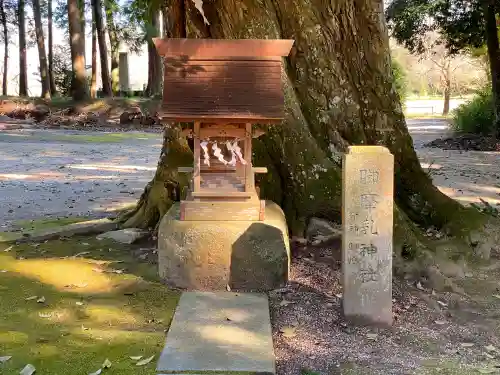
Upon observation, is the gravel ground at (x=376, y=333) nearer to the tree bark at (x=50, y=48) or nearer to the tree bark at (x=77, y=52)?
the tree bark at (x=77, y=52)

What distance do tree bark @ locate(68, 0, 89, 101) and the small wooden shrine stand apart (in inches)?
874

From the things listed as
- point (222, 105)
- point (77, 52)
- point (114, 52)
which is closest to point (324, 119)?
point (222, 105)

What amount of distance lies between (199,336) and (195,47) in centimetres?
233

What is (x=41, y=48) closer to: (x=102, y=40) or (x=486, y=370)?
(x=102, y=40)

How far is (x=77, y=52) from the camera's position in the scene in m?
25.6

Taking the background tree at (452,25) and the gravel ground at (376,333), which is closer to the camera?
the gravel ground at (376,333)

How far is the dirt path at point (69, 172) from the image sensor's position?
9.12 metres

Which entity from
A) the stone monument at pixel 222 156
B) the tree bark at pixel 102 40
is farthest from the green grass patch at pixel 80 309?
the tree bark at pixel 102 40

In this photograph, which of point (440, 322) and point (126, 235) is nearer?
point (440, 322)

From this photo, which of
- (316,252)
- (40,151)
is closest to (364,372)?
(316,252)

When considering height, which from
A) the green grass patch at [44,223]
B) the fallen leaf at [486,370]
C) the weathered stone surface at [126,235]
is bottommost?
the fallen leaf at [486,370]

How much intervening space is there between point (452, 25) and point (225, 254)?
1650cm

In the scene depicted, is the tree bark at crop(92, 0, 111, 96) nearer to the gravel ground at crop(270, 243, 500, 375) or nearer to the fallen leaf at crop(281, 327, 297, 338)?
the gravel ground at crop(270, 243, 500, 375)

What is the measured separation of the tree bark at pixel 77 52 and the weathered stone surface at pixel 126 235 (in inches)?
822
